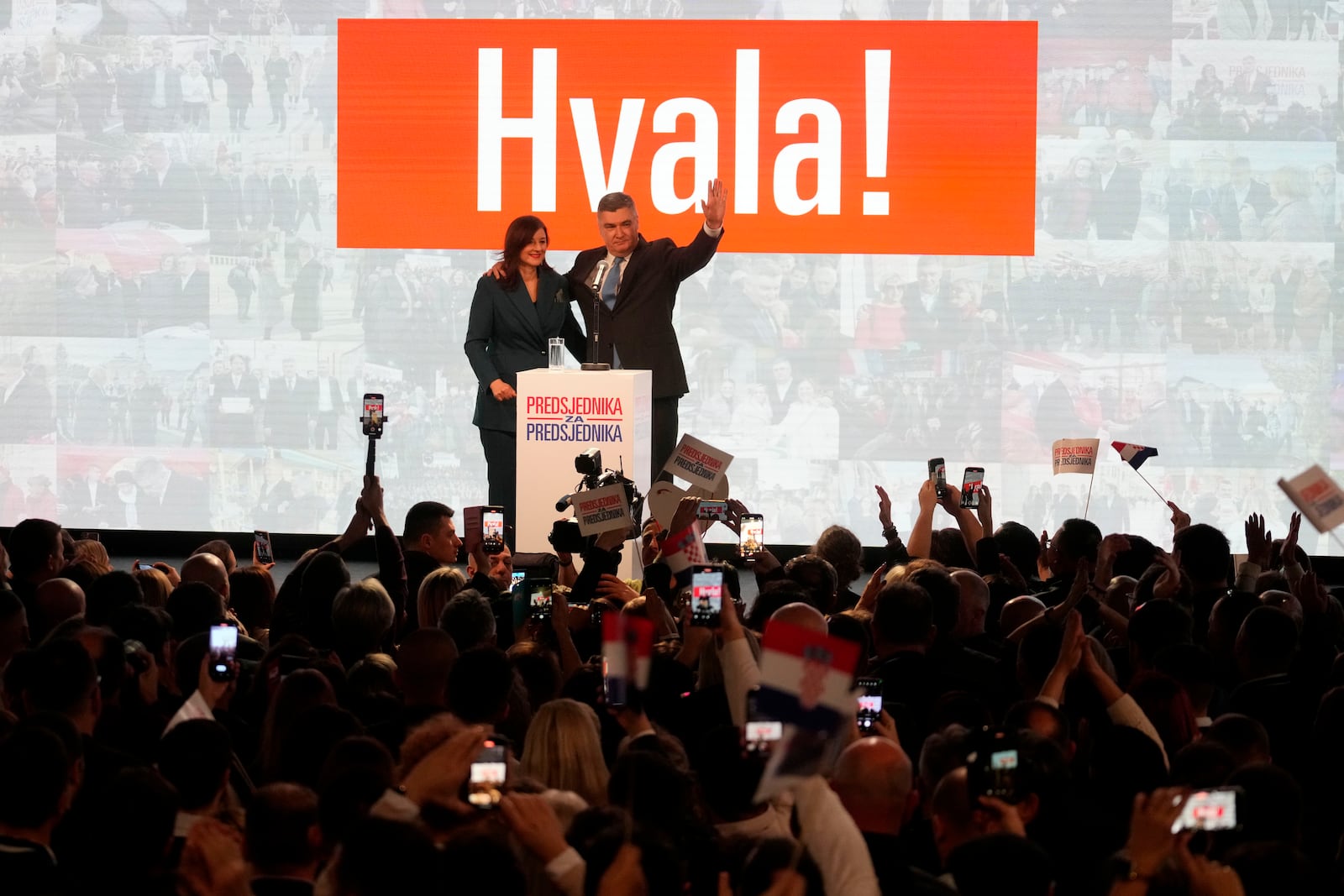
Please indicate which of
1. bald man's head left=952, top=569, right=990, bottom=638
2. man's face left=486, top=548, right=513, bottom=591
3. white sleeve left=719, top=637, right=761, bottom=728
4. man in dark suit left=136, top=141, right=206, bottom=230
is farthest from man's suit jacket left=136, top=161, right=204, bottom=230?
white sleeve left=719, top=637, right=761, bottom=728

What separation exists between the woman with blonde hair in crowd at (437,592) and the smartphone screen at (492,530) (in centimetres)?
87

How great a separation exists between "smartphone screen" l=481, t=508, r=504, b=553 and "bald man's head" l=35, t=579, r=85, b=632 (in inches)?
56.0

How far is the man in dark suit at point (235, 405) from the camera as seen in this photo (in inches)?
365

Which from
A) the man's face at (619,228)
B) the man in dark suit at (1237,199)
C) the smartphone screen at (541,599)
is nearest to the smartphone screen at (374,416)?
the man's face at (619,228)

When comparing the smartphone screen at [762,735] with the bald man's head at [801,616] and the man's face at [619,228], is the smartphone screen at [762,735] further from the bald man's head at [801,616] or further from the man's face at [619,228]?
the man's face at [619,228]

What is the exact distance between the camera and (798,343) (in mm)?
9039

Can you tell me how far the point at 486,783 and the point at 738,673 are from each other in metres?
0.90

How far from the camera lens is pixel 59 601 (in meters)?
4.62

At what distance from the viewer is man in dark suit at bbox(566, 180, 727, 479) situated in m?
7.28

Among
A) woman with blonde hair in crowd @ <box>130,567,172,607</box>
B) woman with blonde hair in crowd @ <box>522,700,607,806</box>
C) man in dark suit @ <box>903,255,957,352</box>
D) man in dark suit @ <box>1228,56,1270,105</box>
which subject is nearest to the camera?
woman with blonde hair in crowd @ <box>522,700,607,806</box>

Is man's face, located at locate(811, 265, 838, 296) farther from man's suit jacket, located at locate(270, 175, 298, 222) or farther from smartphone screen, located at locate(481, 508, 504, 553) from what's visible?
smartphone screen, located at locate(481, 508, 504, 553)

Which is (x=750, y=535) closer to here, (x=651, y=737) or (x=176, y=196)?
(x=651, y=737)

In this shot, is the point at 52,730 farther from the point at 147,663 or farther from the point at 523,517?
the point at 523,517

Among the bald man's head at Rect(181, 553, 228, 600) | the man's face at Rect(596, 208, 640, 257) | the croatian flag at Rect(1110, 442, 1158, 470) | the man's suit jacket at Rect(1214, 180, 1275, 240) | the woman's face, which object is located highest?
the man's suit jacket at Rect(1214, 180, 1275, 240)
